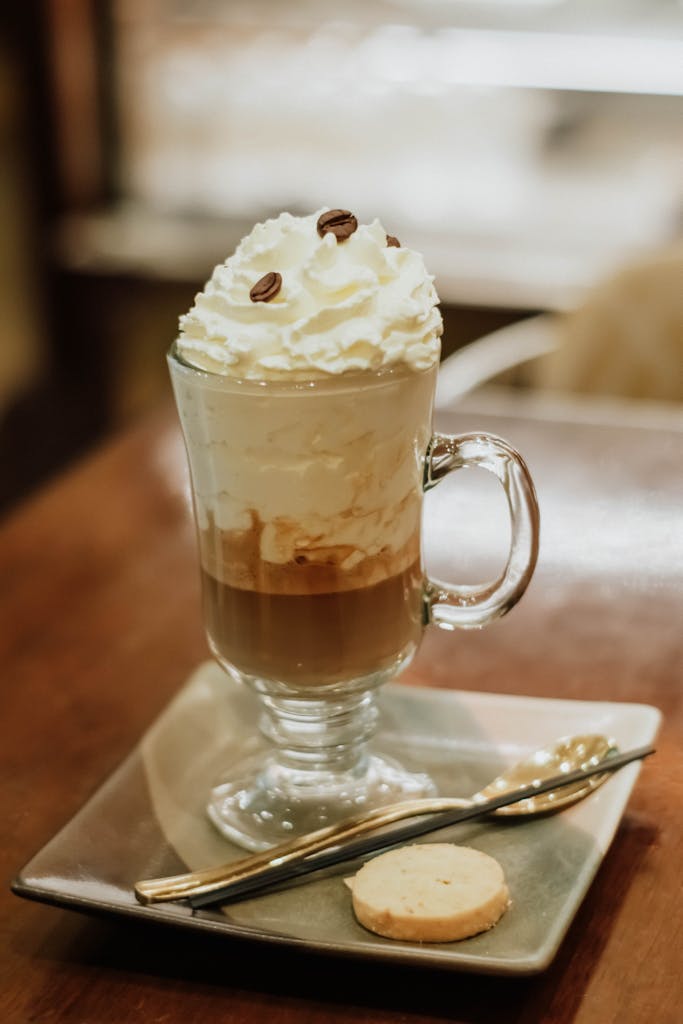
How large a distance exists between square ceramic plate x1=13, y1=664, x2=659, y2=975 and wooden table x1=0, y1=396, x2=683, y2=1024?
2 centimetres

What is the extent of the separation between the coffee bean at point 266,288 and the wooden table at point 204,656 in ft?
1.17

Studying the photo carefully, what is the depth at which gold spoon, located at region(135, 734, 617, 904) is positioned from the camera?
2.33ft

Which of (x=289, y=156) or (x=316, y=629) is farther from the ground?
(x=316, y=629)

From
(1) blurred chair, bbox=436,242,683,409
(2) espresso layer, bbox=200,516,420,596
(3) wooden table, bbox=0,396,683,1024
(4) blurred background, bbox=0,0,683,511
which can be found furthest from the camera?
(4) blurred background, bbox=0,0,683,511

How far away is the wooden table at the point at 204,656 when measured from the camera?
0.65m

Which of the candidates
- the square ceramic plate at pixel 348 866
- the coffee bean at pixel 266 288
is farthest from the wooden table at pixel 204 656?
the coffee bean at pixel 266 288

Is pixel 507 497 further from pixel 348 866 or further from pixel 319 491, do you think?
pixel 348 866

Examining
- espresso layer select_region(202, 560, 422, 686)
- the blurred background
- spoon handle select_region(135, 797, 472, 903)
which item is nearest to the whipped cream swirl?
espresso layer select_region(202, 560, 422, 686)

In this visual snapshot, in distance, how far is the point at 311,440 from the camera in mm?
727

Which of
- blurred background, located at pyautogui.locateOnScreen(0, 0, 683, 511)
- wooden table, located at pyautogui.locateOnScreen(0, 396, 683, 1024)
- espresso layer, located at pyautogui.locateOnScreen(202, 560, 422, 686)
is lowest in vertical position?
blurred background, located at pyautogui.locateOnScreen(0, 0, 683, 511)

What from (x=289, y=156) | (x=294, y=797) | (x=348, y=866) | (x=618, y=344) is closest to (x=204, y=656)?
(x=294, y=797)

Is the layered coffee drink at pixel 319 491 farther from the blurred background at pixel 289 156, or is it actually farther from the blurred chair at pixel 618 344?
the blurred background at pixel 289 156

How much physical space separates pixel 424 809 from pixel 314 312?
310mm

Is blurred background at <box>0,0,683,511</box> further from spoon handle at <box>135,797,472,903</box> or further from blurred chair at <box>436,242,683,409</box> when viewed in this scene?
spoon handle at <box>135,797,472,903</box>
